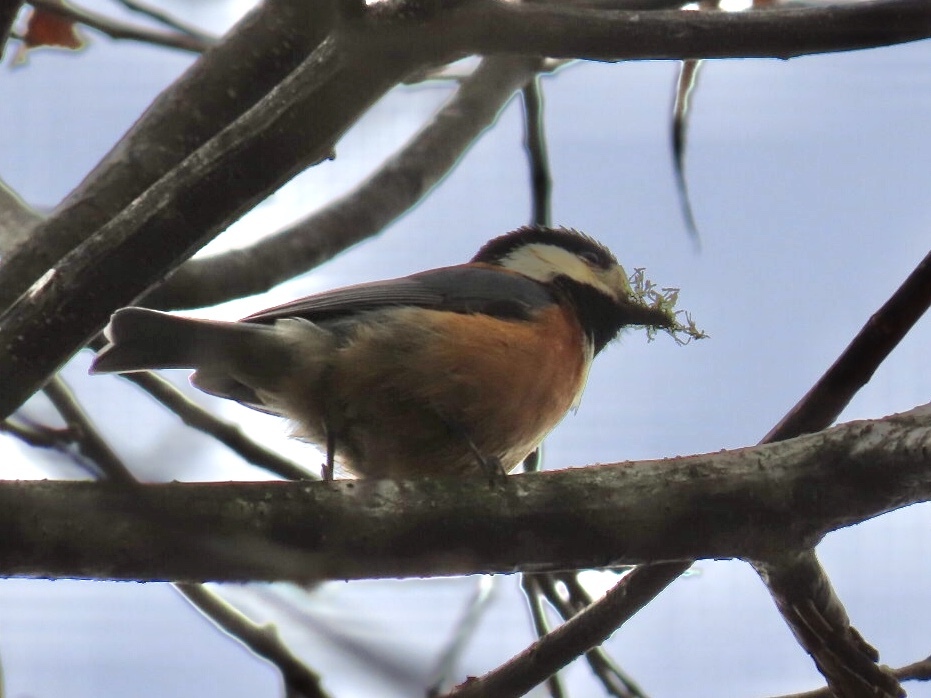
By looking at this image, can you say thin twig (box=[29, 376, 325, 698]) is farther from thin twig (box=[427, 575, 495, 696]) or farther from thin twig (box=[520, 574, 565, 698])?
thin twig (box=[520, 574, 565, 698])

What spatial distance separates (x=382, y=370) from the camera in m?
3.62

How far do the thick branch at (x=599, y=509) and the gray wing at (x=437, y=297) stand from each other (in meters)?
1.32

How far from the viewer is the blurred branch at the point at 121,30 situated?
4.17m

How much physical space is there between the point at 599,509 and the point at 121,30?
291cm

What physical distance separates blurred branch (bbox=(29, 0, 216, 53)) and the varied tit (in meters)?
1.11

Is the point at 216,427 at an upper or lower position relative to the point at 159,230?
upper

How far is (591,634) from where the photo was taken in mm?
2648

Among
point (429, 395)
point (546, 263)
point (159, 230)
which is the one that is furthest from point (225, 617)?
point (546, 263)

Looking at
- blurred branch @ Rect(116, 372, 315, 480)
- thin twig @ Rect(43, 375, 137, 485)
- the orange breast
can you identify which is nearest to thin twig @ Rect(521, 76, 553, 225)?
the orange breast

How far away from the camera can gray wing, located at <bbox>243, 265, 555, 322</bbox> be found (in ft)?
12.6

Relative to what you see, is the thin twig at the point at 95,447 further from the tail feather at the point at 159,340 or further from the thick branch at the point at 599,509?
the tail feather at the point at 159,340

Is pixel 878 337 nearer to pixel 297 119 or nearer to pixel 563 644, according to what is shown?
pixel 563 644

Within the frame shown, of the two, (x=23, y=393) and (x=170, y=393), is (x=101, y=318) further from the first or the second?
(x=170, y=393)

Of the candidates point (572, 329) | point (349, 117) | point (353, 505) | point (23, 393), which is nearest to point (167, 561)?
point (353, 505)
